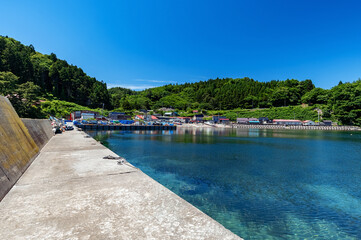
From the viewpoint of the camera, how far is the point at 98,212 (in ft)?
12.9

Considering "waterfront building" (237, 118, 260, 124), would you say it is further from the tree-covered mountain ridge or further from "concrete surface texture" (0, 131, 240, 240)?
"concrete surface texture" (0, 131, 240, 240)

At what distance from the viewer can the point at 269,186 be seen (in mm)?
10664

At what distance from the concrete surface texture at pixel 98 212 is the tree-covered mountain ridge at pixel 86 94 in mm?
42631

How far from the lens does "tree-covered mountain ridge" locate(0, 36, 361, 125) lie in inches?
1752

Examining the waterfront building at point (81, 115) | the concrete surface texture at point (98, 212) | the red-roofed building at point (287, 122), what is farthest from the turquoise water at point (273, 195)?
the red-roofed building at point (287, 122)

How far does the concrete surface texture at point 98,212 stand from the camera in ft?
10.5

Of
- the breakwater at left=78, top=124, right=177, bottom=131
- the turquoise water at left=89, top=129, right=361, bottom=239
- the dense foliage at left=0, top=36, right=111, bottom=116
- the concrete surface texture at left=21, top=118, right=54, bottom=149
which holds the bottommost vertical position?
the turquoise water at left=89, top=129, right=361, bottom=239

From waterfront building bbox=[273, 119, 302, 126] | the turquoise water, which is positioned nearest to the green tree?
the turquoise water

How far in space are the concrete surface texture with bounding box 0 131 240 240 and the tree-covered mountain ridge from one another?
140 ft

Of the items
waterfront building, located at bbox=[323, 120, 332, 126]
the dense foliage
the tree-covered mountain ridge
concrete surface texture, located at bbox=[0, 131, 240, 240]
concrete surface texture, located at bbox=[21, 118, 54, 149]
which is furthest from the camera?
waterfront building, located at bbox=[323, 120, 332, 126]

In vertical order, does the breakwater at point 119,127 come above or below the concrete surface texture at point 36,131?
below

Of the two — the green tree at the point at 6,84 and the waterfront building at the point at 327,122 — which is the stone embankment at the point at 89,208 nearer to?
the green tree at the point at 6,84

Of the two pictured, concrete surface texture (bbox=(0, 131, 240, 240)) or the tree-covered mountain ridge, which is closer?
A: concrete surface texture (bbox=(0, 131, 240, 240))

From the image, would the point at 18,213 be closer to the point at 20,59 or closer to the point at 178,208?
the point at 178,208
